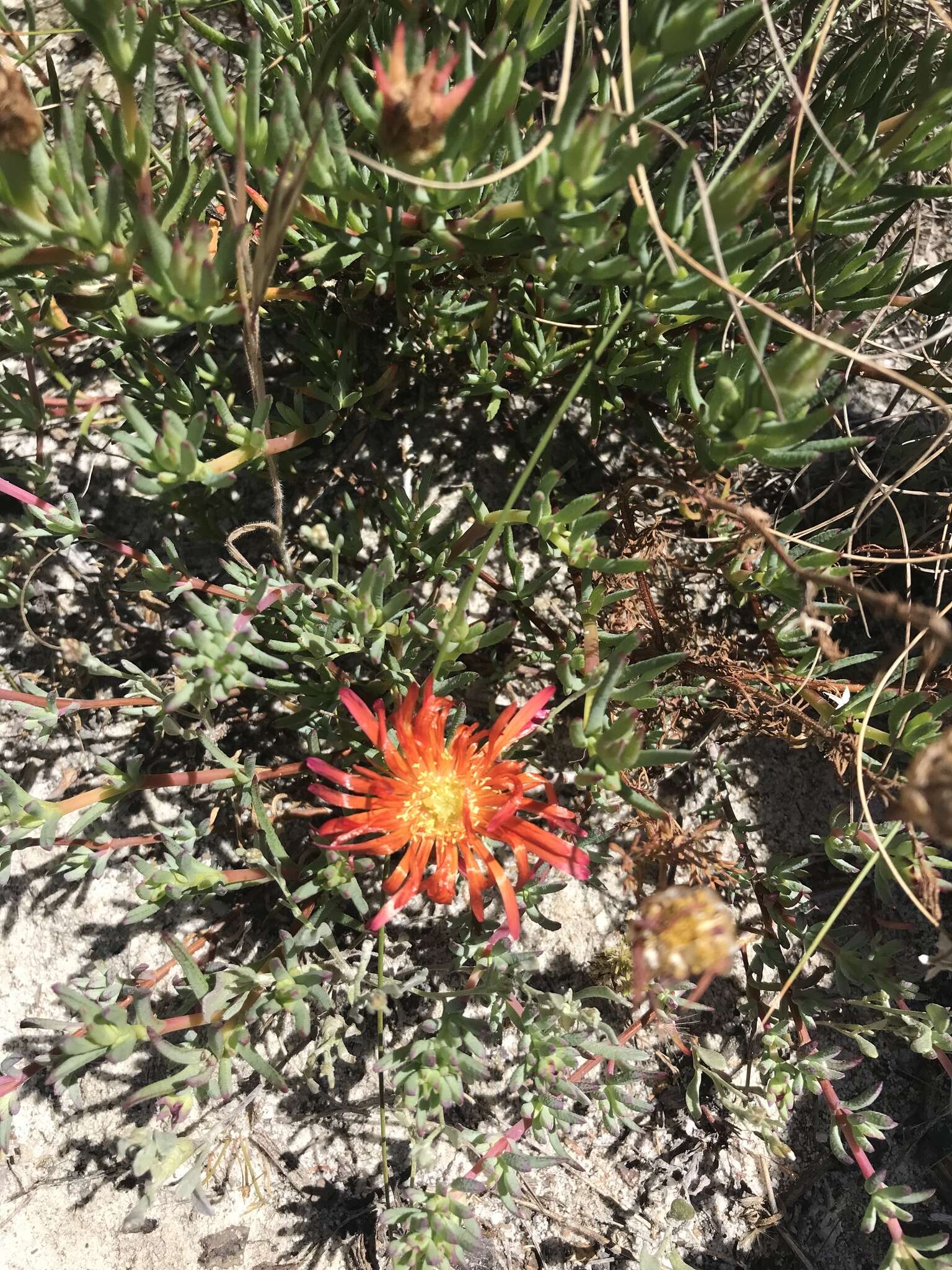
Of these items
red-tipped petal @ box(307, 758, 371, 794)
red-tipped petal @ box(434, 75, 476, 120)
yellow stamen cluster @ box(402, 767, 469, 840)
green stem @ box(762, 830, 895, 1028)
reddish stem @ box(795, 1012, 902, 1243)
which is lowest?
reddish stem @ box(795, 1012, 902, 1243)

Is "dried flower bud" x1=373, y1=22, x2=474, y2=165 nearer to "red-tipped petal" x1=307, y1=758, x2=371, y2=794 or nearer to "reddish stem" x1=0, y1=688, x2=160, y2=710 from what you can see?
"red-tipped petal" x1=307, y1=758, x2=371, y2=794

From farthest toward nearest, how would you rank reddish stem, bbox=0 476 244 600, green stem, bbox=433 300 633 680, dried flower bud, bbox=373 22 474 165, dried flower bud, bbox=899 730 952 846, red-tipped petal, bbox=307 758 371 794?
reddish stem, bbox=0 476 244 600 < red-tipped petal, bbox=307 758 371 794 < green stem, bbox=433 300 633 680 < dried flower bud, bbox=899 730 952 846 < dried flower bud, bbox=373 22 474 165

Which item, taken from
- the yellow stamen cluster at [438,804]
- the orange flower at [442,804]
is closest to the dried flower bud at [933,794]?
the orange flower at [442,804]

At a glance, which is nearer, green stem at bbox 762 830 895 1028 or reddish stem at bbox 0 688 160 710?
green stem at bbox 762 830 895 1028

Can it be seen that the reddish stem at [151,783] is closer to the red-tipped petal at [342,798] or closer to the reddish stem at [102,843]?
the reddish stem at [102,843]

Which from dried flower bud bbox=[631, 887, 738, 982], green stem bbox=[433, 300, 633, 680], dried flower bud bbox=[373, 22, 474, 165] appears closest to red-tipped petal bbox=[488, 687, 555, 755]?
green stem bbox=[433, 300, 633, 680]

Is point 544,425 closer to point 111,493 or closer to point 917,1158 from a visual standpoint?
point 111,493

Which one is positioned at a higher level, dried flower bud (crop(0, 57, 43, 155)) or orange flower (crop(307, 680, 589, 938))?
dried flower bud (crop(0, 57, 43, 155))
